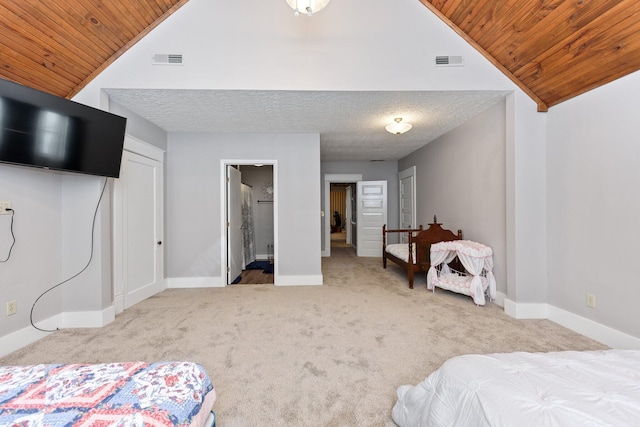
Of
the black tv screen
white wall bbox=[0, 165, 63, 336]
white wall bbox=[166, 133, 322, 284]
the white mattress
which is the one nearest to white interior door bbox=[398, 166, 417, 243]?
the white mattress

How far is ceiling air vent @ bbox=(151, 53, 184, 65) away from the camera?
8.66 feet

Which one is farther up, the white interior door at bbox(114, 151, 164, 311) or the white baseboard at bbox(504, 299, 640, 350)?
the white interior door at bbox(114, 151, 164, 311)

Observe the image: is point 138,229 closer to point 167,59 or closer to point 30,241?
point 30,241

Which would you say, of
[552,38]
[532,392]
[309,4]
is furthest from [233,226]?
[552,38]

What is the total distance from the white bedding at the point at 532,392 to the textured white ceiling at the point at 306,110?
8.52 feet

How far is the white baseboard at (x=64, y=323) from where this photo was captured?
88.4 inches

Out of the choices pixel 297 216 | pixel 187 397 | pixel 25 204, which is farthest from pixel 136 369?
pixel 297 216

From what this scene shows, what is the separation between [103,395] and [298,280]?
10.3 ft

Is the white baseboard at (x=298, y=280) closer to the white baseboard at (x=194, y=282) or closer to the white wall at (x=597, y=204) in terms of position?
the white baseboard at (x=194, y=282)

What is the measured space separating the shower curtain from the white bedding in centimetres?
459

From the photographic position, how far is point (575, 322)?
246 centimetres

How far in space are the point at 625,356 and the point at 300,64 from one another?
3.18 meters

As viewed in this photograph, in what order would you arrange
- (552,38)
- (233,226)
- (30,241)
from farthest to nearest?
(233,226) < (30,241) < (552,38)

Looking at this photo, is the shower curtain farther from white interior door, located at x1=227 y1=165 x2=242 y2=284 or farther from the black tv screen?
the black tv screen
